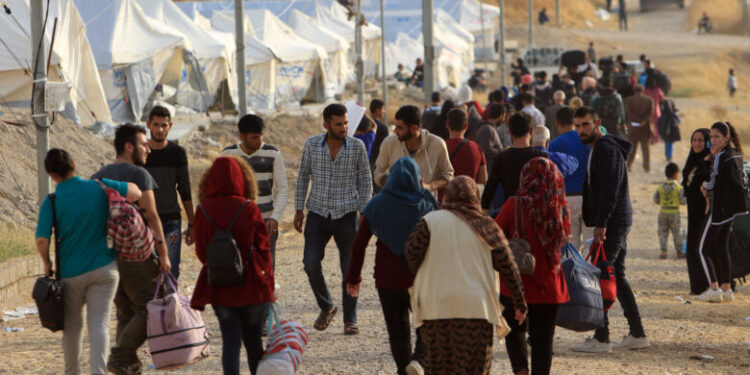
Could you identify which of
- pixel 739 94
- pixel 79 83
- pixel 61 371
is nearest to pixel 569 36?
pixel 739 94

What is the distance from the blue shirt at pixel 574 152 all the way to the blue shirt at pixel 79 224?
3.45m

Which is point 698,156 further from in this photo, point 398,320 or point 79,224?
point 79,224

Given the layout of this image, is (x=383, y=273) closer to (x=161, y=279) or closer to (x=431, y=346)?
(x=431, y=346)

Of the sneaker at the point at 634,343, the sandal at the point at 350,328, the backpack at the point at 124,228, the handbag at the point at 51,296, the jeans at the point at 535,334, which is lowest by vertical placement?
the sneaker at the point at 634,343

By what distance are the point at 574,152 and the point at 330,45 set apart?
31928 millimetres

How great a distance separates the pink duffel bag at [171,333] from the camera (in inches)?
233

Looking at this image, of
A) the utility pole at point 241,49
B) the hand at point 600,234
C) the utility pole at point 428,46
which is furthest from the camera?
the utility pole at point 428,46

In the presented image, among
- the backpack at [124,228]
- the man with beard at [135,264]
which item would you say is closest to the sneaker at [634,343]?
the man with beard at [135,264]

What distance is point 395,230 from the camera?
570 cm

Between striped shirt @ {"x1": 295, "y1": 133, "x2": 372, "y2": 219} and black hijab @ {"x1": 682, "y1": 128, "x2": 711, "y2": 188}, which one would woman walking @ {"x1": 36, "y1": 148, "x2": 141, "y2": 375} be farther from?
black hijab @ {"x1": 682, "y1": 128, "x2": 711, "y2": 188}

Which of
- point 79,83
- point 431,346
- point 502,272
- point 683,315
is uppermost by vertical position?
point 79,83

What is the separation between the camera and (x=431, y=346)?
5.23 meters

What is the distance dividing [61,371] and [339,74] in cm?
3356

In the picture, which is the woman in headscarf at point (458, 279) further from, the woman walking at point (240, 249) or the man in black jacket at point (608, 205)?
the man in black jacket at point (608, 205)
